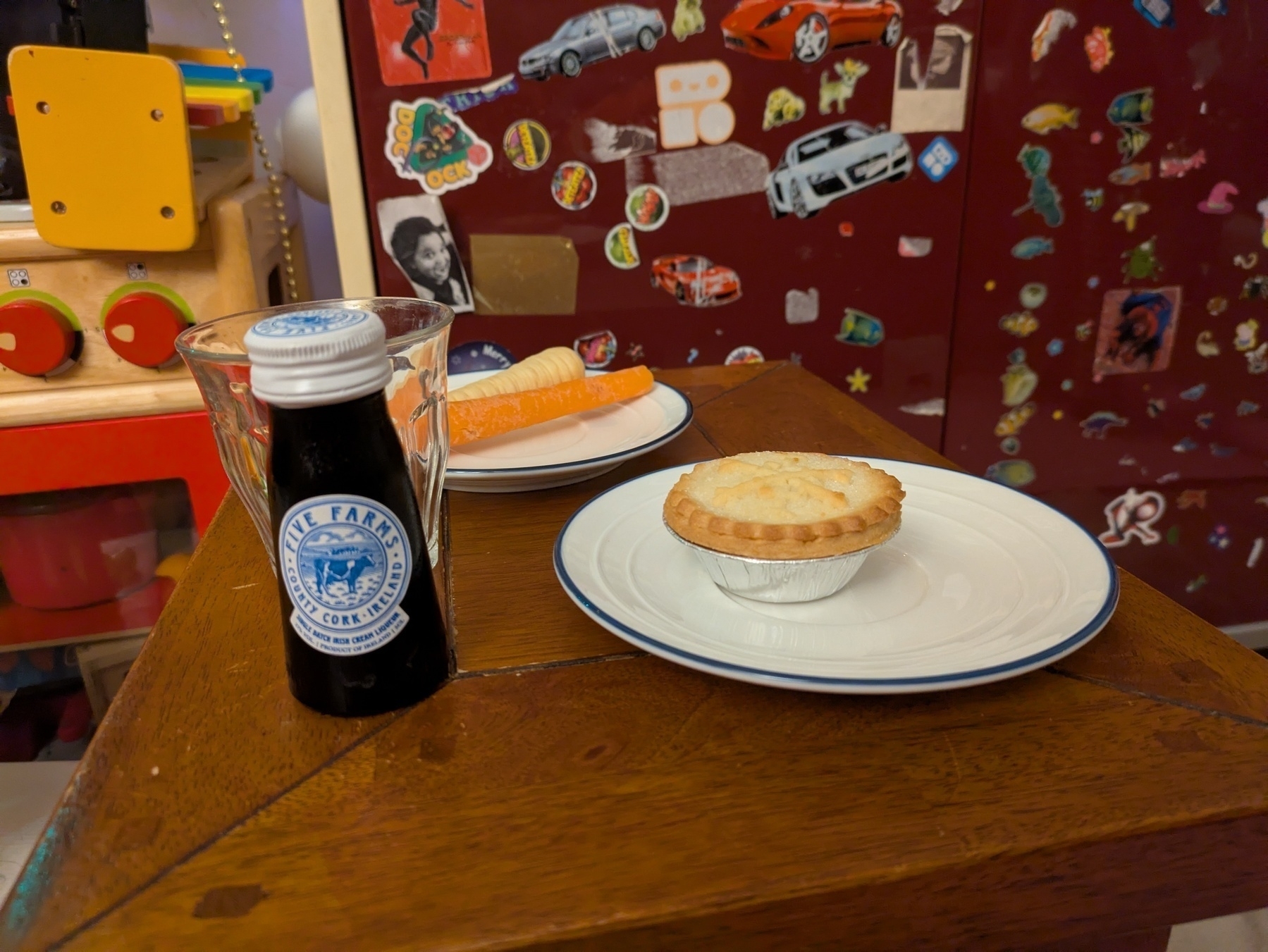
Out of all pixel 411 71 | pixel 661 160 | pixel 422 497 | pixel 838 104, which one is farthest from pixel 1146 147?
pixel 422 497

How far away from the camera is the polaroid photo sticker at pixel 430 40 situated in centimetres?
121

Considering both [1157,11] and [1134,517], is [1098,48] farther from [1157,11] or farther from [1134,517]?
Answer: [1134,517]

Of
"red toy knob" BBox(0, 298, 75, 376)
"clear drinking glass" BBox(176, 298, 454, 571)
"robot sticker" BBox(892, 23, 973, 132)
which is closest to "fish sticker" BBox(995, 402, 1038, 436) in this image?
"robot sticker" BBox(892, 23, 973, 132)

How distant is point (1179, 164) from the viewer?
1.44 meters

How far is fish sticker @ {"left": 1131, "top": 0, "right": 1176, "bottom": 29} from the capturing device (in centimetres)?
134

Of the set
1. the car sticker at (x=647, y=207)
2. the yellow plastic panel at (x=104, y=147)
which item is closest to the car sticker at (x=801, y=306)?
the car sticker at (x=647, y=207)

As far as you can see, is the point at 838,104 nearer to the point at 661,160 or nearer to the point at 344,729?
the point at 661,160

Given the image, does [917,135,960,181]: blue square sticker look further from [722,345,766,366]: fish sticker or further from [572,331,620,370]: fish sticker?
[572,331,620,370]: fish sticker

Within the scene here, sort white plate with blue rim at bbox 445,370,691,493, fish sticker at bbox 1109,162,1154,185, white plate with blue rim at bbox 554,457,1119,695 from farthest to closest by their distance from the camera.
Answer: fish sticker at bbox 1109,162,1154,185 < white plate with blue rim at bbox 445,370,691,493 < white plate with blue rim at bbox 554,457,1119,695

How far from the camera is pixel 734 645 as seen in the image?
0.51 meters

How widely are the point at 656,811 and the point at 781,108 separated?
1.18 meters

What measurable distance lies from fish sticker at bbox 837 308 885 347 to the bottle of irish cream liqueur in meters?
1.14

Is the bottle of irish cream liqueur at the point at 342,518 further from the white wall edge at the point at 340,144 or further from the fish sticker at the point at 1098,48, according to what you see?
the fish sticker at the point at 1098,48

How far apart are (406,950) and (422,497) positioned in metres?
0.33
